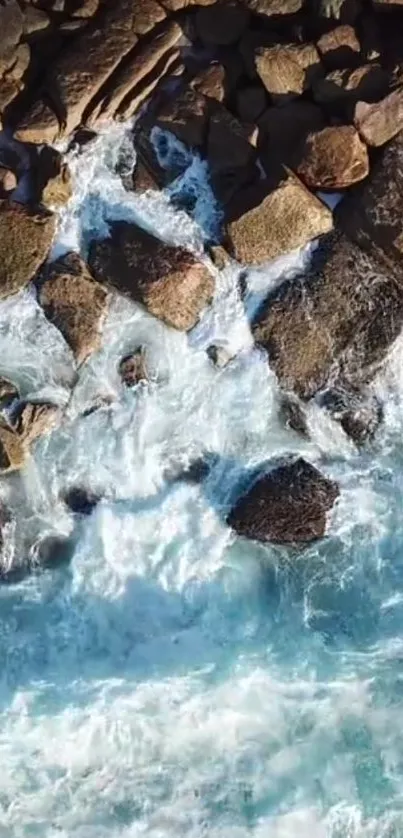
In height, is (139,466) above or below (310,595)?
above

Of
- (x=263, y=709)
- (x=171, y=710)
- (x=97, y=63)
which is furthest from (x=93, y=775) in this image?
(x=97, y=63)

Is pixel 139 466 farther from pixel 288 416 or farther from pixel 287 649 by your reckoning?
pixel 287 649

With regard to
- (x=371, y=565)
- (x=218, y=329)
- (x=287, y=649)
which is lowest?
(x=287, y=649)

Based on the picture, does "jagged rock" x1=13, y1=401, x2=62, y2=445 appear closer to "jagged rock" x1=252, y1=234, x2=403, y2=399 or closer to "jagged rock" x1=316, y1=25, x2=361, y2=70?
"jagged rock" x1=252, y1=234, x2=403, y2=399

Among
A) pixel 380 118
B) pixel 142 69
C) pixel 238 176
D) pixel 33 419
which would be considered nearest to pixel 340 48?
pixel 380 118

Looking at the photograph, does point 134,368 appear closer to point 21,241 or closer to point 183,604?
point 21,241

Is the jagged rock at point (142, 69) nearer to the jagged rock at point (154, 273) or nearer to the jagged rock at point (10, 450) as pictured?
the jagged rock at point (154, 273)

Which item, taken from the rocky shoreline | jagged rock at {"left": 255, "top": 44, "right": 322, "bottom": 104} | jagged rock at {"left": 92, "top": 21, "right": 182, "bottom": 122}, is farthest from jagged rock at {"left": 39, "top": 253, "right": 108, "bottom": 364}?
jagged rock at {"left": 255, "top": 44, "right": 322, "bottom": 104}
